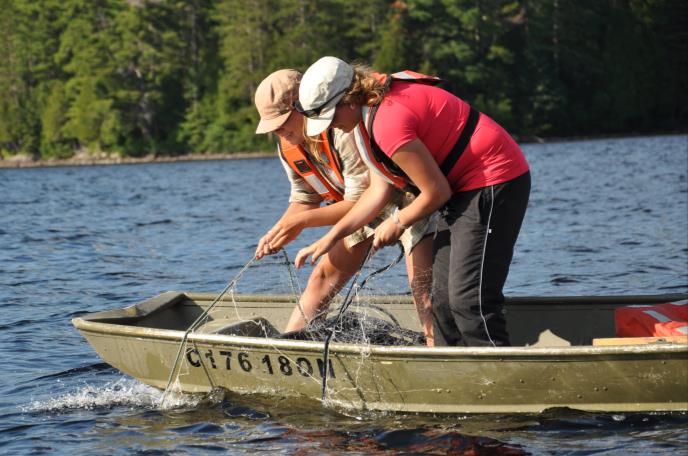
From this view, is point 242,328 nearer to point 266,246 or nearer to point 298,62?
point 266,246

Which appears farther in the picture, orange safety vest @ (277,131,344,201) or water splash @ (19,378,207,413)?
water splash @ (19,378,207,413)

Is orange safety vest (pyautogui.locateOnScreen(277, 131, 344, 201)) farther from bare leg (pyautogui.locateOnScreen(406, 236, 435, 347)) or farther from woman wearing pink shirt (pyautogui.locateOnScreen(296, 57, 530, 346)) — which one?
bare leg (pyautogui.locateOnScreen(406, 236, 435, 347))

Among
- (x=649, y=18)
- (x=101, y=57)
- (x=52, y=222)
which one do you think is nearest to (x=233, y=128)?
(x=101, y=57)

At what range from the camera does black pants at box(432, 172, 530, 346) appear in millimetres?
6316

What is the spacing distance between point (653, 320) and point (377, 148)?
2.24m

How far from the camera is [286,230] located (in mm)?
6910

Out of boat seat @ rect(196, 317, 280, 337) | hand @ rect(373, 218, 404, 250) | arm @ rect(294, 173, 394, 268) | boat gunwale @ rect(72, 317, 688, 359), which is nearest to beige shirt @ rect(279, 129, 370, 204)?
arm @ rect(294, 173, 394, 268)

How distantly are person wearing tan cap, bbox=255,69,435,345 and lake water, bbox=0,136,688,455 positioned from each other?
0.87m

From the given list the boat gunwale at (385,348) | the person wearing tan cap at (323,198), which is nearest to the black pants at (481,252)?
the boat gunwale at (385,348)

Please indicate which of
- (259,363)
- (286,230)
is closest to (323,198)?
(286,230)

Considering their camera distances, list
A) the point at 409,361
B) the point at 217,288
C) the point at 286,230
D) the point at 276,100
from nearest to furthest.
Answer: the point at 276,100
the point at 409,361
the point at 286,230
the point at 217,288

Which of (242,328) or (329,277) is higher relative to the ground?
(329,277)

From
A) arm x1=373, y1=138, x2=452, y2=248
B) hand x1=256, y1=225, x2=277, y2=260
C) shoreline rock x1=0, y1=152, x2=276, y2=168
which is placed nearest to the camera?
arm x1=373, y1=138, x2=452, y2=248

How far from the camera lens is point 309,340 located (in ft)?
24.1
